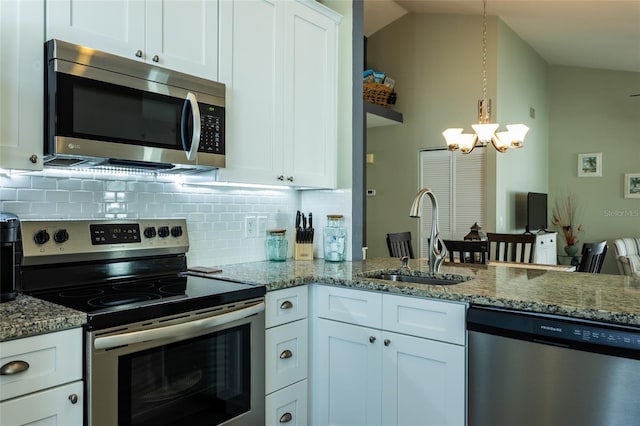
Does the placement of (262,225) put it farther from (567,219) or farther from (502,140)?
(567,219)

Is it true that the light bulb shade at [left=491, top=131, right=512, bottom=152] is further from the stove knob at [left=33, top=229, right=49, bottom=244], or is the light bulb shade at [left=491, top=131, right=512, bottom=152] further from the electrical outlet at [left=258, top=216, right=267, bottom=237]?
the stove knob at [left=33, top=229, right=49, bottom=244]

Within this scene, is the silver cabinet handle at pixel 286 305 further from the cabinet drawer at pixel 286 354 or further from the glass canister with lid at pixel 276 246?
the glass canister with lid at pixel 276 246

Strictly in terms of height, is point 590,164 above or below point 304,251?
above

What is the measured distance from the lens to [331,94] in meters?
2.92

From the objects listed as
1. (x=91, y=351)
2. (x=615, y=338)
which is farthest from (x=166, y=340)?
(x=615, y=338)

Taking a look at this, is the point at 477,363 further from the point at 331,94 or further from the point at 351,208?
the point at 331,94

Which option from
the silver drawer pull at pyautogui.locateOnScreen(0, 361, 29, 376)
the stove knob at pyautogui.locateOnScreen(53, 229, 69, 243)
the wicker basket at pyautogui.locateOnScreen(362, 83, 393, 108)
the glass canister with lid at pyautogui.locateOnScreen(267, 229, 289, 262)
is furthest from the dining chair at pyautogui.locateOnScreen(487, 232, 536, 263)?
the silver drawer pull at pyautogui.locateOnScreen(0, 361, 29, 376)

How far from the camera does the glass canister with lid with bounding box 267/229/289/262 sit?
2830 millimetres

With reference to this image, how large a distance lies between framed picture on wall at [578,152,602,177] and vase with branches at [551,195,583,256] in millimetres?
389

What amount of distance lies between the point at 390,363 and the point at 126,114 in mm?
1465

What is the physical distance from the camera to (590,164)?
267 inches

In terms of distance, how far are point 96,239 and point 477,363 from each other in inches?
62.6

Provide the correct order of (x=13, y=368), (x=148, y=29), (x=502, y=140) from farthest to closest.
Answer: (x=502, y=140), (x=148, y=29), (x=13, y=368)

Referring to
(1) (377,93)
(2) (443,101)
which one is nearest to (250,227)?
(1) (377,93)
